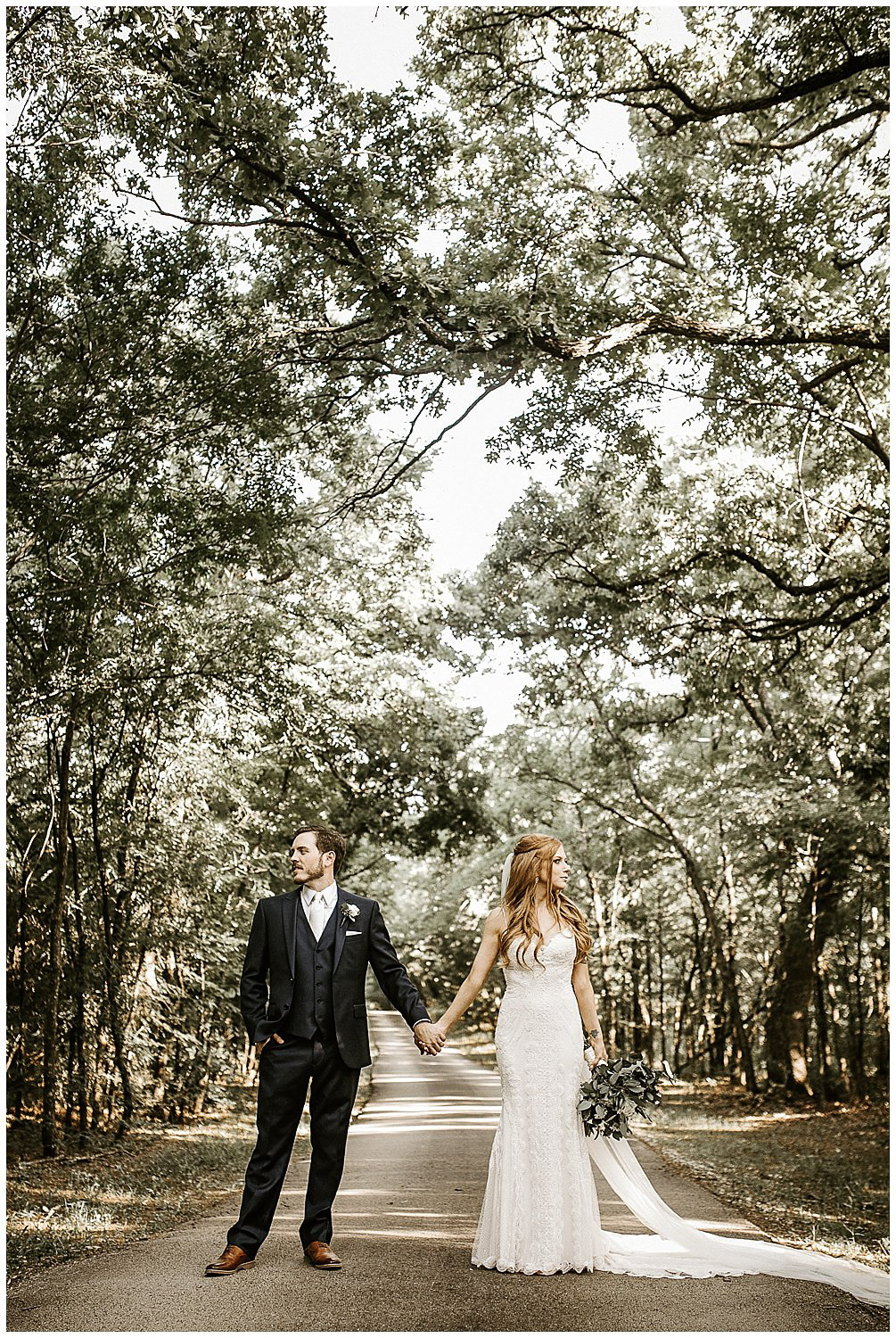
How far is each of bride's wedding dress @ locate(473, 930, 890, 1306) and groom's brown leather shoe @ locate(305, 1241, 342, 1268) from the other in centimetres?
71

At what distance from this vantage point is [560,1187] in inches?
219

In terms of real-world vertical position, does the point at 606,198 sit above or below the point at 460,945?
above

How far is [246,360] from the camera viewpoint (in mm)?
8422

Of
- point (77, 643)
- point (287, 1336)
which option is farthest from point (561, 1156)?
point (77, 643)

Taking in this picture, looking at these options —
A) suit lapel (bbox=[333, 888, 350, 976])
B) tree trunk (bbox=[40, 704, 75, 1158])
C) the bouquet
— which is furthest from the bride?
tree trunk (bbox=[40, 704, 75, 1158])

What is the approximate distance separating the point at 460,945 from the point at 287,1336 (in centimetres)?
3768

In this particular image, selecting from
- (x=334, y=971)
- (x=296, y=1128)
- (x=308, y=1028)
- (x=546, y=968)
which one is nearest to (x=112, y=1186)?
(x=296, y=1128)

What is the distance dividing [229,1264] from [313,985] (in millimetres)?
1331

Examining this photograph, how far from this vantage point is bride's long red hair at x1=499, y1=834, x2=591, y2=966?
591 cm

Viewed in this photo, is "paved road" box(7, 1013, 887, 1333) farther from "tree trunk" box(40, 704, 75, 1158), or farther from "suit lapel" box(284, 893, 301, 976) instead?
"tree trunk" box(40, 704, 75, 1158)

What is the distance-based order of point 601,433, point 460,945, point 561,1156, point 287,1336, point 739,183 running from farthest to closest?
point 460,945 < point 601,433 < point 739,183 < point 561,1156 < point 287,1336

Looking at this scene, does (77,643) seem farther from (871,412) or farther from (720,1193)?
(871,412)

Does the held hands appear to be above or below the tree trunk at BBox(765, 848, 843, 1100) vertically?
above

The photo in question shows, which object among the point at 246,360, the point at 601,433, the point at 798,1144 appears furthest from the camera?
the point at 798,1144
